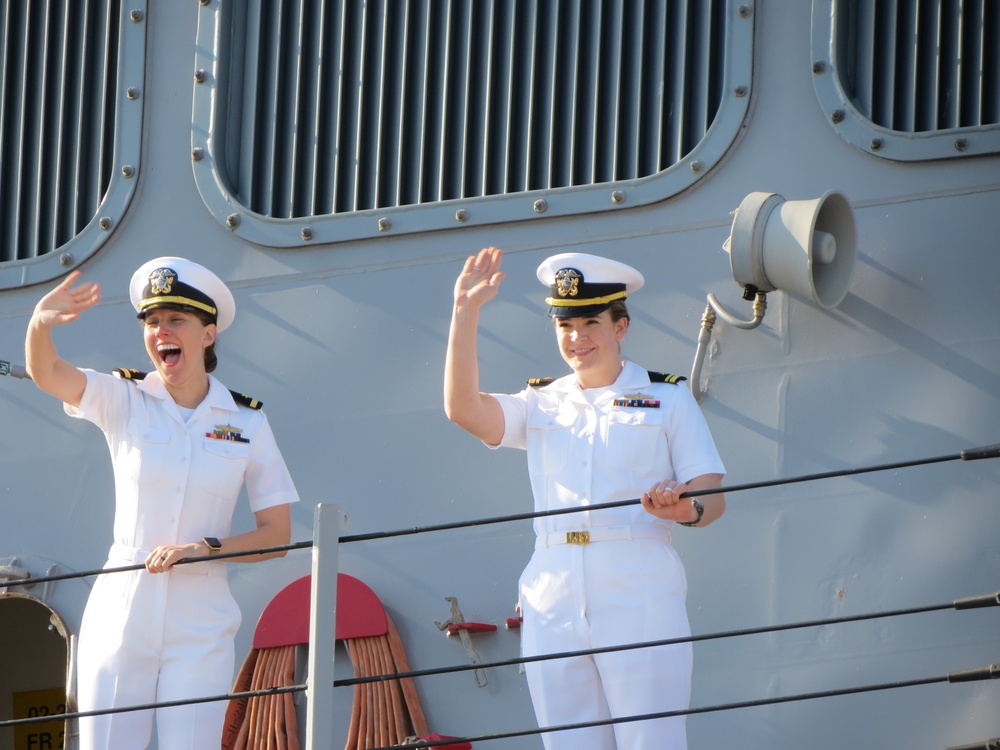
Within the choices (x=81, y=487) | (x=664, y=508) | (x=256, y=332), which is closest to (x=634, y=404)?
(x=664, y=508)

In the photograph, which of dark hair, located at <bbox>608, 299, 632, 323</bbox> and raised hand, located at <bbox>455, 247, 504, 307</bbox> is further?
dark hair, located at <bbox>608, 299, 632, 323</bbox>

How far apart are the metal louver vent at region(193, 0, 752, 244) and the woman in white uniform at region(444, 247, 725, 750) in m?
0.92

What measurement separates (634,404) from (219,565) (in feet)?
2.97

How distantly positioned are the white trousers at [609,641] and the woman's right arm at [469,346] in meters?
0.34

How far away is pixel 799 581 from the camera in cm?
371

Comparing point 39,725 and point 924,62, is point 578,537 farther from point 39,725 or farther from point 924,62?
point 39,725

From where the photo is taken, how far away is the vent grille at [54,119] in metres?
4.69

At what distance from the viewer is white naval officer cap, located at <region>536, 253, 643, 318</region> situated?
3.22m

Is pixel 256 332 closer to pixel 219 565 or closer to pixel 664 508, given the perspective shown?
pixel 219 565

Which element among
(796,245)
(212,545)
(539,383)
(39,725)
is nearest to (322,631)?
(212,545)

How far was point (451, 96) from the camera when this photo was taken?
4.36 metres

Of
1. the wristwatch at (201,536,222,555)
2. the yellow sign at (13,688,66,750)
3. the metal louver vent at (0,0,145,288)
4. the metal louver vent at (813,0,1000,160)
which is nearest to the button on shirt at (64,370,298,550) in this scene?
the wristwatch at (201,536,222,555)

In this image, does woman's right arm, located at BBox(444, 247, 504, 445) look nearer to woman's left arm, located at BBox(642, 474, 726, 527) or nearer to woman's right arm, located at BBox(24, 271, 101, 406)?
woman's left arm, located at BBox(642, 474, 726, 527)

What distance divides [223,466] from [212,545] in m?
0.22
